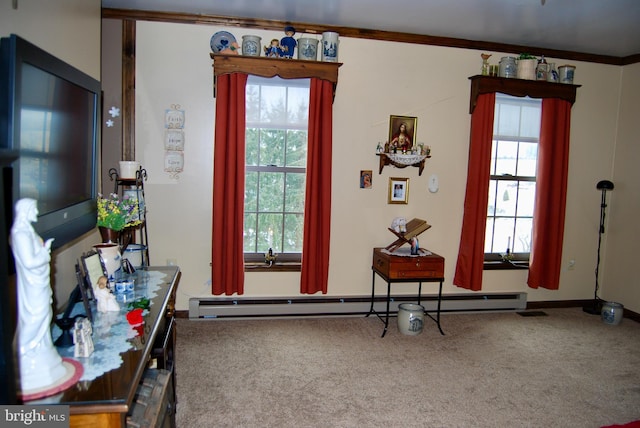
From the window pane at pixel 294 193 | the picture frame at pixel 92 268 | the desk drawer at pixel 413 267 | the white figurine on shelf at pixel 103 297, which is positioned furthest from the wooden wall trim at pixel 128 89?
the desk drawer at pixel 413 267

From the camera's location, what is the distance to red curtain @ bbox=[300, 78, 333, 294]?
12.0 ft

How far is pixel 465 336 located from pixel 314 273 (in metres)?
1.40

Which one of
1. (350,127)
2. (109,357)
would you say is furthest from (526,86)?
(109,357)

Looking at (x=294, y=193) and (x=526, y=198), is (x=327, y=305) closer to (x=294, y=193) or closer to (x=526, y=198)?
(x=294, y=193)

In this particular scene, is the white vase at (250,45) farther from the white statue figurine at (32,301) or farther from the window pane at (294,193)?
the white statue figurine at (32,301)

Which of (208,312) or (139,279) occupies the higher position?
(139,279)

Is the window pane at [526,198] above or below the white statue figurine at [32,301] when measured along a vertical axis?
above

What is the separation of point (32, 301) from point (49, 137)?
0.71m

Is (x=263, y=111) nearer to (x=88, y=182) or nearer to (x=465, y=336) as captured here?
(x=88, y=182)

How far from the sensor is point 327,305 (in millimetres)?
3924

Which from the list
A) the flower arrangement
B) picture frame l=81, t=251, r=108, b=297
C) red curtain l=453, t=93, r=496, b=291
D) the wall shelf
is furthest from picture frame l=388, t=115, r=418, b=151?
picture frame l=81, t=251, r=108, b=297

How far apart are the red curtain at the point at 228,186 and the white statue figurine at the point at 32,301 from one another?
240cm

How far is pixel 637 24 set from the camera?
3434mm

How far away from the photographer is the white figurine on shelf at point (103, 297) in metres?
1.71
